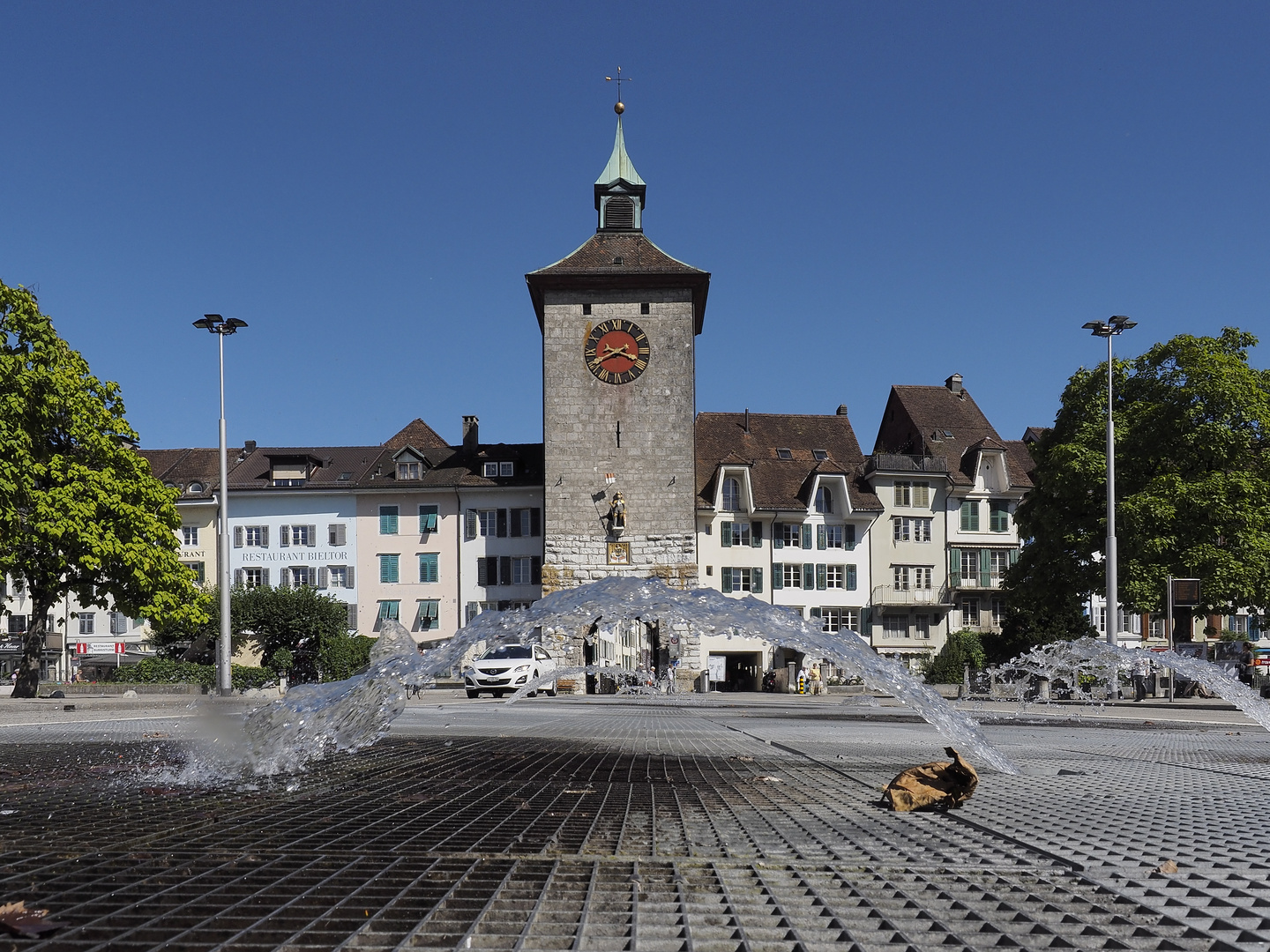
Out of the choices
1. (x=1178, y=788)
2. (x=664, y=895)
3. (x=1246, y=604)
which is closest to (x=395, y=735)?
(x=1178, y=788)

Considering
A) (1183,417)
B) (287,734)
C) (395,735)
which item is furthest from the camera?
(1183,417)

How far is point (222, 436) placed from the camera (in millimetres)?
33188

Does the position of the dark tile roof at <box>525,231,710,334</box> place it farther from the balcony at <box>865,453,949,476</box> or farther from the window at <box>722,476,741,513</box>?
the balcony at <box>865,453,949,476</box>

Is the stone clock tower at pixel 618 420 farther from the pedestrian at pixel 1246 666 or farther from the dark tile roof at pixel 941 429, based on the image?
the pedestrian at pixel 1246 666

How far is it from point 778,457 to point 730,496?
490 centimetres

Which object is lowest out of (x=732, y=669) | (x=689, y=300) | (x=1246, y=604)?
(x=732, y=669)

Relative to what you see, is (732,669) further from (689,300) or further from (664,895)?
(664,895)

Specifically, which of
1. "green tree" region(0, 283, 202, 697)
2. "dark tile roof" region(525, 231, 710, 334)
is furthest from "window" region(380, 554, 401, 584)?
"green tree" region(0, 283, 202, 697)

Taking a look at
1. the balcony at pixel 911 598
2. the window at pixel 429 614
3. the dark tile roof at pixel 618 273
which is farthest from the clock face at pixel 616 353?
the balcony at pixel 911 598

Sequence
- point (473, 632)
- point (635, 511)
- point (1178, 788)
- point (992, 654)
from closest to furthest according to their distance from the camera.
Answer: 1. point (1178, 788)
2. point (473, 632)
3. point (992, 654)
4. point (635, 511)

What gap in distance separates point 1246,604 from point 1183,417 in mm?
5801

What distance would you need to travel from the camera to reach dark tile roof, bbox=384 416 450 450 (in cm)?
6612

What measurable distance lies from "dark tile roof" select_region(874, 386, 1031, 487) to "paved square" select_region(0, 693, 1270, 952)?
58.2m

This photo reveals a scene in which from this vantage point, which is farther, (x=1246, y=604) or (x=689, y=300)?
(x=689, y=300)
